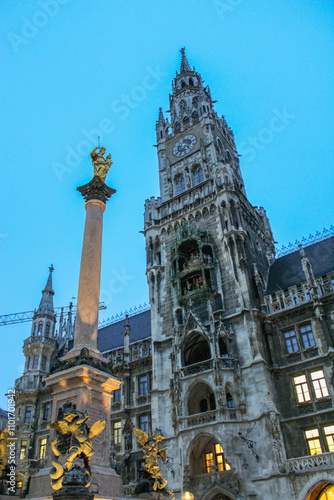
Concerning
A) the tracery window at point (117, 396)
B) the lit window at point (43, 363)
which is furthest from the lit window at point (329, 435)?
the lit window at point (43, 363)

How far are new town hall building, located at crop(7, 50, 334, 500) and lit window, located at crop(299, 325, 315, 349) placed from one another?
7 cm

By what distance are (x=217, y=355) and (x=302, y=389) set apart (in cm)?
566

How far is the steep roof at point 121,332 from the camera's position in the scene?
40.3m

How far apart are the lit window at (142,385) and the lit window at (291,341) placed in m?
12.3

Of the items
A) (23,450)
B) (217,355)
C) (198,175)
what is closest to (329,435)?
(217,355)

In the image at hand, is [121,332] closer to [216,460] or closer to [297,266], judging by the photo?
[297,266]

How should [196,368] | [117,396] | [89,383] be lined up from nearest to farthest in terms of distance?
1. [89,383]
2. [196,368]
3. [117,396]

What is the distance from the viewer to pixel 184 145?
4375 centimetres

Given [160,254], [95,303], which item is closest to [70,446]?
[95,303]

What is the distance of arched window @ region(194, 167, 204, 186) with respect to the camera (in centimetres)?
3996

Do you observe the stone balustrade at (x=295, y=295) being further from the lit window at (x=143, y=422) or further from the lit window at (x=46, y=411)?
the lit window at (x=46, y=411)

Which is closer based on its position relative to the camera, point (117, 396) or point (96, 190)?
point (96, 190)

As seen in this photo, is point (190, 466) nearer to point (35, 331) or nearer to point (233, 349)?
point (233, 349)

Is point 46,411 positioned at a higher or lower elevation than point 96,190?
lower
